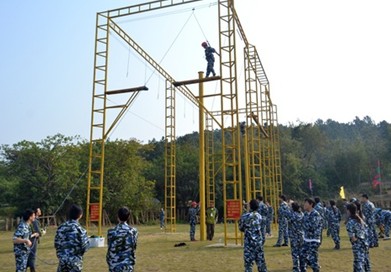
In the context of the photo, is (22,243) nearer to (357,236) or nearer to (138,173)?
(357,236)

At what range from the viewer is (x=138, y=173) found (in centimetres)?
4288

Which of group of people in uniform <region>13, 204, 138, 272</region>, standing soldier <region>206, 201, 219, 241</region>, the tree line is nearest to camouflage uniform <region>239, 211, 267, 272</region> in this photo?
group of people in uniform <region>13, 204, 138, 272</region>

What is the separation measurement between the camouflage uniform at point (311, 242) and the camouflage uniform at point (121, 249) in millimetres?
4373

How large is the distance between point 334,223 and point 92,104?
436 inches

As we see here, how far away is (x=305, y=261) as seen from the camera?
883 cm

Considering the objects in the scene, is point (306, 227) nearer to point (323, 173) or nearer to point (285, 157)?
point (285, 157)

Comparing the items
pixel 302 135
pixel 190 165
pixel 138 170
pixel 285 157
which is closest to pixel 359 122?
pixel 302 135

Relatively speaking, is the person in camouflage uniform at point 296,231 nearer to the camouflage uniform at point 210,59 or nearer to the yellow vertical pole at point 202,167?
the camouflage uniform at point 210,59

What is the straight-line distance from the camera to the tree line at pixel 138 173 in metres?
35.5

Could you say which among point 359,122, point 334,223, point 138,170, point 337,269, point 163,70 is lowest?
point 337,269

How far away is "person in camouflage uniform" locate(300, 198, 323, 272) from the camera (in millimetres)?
8680

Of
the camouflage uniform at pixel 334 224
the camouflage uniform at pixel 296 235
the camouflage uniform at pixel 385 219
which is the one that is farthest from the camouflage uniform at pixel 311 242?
the camouflage uniform at pixel 385 219

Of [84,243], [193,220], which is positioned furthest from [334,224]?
[84,243]

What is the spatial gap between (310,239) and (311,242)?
0.22ft
